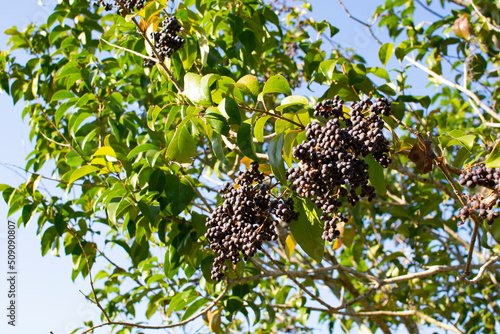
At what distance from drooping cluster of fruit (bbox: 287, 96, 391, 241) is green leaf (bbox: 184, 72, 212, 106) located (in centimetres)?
49

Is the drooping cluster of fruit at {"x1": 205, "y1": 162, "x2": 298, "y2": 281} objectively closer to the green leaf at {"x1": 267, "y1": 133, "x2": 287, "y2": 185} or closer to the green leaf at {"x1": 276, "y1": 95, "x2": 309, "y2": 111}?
the green leaf at {"x1": 267, "y1": 133, "x2": 287, "y2": 185}

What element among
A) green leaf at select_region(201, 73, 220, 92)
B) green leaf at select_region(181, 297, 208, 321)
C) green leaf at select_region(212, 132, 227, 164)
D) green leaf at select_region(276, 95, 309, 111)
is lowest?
green leaf at select_region(181, 297, 208, 321)

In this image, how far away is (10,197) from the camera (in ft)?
8.73

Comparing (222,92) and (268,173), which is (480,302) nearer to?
(268,173)

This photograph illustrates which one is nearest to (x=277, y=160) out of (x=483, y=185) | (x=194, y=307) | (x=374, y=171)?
(x=374, y=171)

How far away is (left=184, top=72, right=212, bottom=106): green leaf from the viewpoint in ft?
5.63

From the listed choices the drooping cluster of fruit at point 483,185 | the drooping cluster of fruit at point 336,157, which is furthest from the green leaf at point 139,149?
the drooping cluster of fruit at point 483,185

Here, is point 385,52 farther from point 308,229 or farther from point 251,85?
point 308,229

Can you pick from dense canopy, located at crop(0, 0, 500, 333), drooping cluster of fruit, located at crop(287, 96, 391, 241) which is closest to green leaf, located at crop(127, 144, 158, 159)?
dense canopy, located at crop(0, 0, 500, 333)

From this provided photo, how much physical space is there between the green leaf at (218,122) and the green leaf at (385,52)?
4.67ft

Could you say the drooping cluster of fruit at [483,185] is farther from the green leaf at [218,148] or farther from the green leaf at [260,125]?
the green leaf at [218,148]

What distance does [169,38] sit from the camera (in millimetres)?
2152

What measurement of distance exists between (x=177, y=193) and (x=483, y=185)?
4.28 ft

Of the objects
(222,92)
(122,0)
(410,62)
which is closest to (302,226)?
(222,92)
